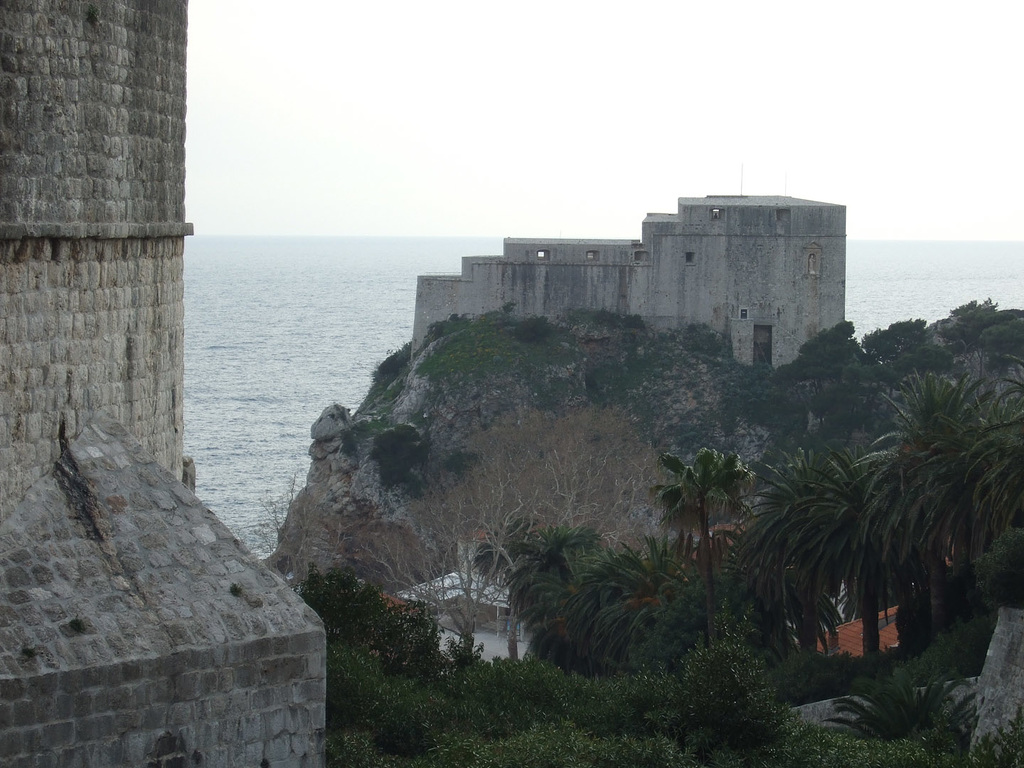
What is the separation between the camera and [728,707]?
982cm

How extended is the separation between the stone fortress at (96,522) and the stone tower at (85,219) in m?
0.01

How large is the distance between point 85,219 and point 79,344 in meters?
0.64

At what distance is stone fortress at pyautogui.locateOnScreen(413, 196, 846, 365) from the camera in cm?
4862

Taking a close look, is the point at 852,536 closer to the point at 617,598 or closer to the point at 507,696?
the point at 617,598

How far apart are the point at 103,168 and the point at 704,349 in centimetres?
4231

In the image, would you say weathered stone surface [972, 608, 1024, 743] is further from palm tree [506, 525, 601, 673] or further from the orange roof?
palm tree [506, 525, 601, 673]

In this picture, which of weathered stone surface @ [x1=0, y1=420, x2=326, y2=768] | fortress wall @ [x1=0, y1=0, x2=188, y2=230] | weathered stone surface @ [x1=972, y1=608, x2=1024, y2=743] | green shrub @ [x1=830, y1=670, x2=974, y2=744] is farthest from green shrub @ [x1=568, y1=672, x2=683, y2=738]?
fortress wall @ [x1=0, y1=0, x2=188, y2=230]

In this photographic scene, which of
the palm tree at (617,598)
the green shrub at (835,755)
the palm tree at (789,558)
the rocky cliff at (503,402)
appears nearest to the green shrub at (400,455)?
the rocky cliff at (503,402)

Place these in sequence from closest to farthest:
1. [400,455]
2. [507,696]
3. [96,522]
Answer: [96,522], [507,696], [400,455]

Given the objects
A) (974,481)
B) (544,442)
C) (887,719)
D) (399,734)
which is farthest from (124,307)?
(544,442)

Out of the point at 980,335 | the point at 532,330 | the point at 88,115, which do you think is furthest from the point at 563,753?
the point at 980,335

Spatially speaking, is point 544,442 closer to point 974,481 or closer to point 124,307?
point 974,481

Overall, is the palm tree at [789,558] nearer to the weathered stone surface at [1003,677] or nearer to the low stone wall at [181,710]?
the weathered stone surface at [1003,677]

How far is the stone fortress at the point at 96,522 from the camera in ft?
20.4
